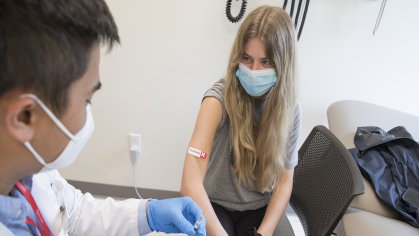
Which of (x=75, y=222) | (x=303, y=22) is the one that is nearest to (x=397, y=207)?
(x=303, y=22)

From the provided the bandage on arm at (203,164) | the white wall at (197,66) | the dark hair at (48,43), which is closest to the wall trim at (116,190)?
the white wall at (197,66)

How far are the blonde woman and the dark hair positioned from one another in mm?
573

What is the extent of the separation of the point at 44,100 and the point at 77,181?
5.35 feet

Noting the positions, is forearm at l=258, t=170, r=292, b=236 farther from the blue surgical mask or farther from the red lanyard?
the red lanyard

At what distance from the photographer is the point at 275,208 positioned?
1.08 m

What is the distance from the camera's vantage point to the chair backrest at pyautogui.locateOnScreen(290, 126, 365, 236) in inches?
34.5

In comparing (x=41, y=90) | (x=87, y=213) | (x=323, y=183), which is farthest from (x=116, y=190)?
(x=41, y=90)

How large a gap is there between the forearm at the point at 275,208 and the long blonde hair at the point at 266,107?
0.16ft

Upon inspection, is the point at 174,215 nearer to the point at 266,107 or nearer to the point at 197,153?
the point at 197,153

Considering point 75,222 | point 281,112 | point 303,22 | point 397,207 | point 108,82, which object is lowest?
point 75,222

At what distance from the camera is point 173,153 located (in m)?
1.76

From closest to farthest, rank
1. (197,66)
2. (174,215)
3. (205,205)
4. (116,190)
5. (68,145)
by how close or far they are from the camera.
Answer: (68,145) → (174,215) → (205,205) → (197,66) → (116,190)

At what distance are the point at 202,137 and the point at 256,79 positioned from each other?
0.31 m

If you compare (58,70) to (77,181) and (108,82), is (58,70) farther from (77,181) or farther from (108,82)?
(77,181)
